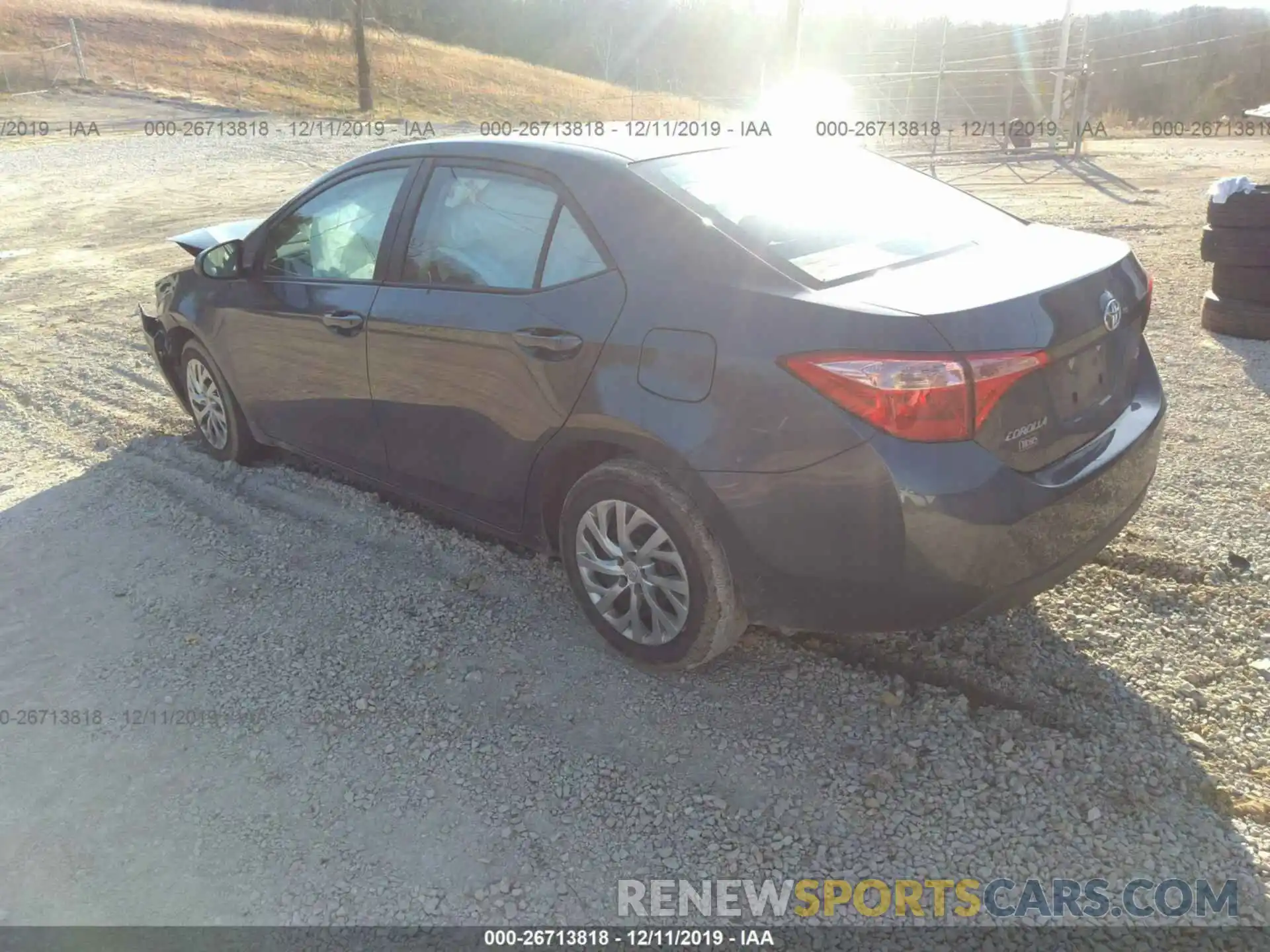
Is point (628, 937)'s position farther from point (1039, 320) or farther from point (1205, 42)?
point (1205, 42)

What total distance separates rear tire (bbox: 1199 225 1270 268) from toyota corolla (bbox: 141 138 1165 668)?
3538mm

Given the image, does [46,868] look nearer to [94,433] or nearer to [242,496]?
[242,496]

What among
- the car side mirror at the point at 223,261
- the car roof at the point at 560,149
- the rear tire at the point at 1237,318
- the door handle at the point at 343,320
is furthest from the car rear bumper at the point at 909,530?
the rear tire at the point at 1237,318

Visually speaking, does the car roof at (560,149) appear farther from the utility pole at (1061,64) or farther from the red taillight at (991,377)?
the utility pole at (1061,64)

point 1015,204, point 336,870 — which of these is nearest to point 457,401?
point 336,870

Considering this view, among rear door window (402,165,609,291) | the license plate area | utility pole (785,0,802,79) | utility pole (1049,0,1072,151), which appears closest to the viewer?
the license plate area

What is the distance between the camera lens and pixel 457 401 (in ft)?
11.7

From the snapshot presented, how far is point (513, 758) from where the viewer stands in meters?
2.93

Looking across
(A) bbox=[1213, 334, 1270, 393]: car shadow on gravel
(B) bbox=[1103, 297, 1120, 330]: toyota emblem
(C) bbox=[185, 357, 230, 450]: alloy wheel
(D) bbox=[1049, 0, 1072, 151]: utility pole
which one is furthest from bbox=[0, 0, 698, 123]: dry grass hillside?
(B) bbox=[1103, 297, 1120, 330]: toyota emblem

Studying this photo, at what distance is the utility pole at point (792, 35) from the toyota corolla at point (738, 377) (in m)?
19.6

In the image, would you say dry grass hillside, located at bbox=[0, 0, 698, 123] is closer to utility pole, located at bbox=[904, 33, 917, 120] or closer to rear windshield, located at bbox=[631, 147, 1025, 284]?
utility pole, located at bbox=[904, 33, 917, 120]

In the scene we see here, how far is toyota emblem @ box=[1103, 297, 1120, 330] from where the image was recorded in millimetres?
2898

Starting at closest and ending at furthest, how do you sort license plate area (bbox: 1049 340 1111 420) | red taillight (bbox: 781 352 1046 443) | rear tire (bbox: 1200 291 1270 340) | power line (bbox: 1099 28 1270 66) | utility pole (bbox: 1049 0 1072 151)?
red taillight (bbox: 781 352 1046 443) → license plate area (bbox: 1049 340 1111 420) → rear tire (bbox: 1200 291 1270 340) → utility pole (bbox: 1049 0 1072 151) → power line (bbox: 1099 28 1270 66)

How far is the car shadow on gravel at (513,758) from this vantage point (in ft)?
8.25
